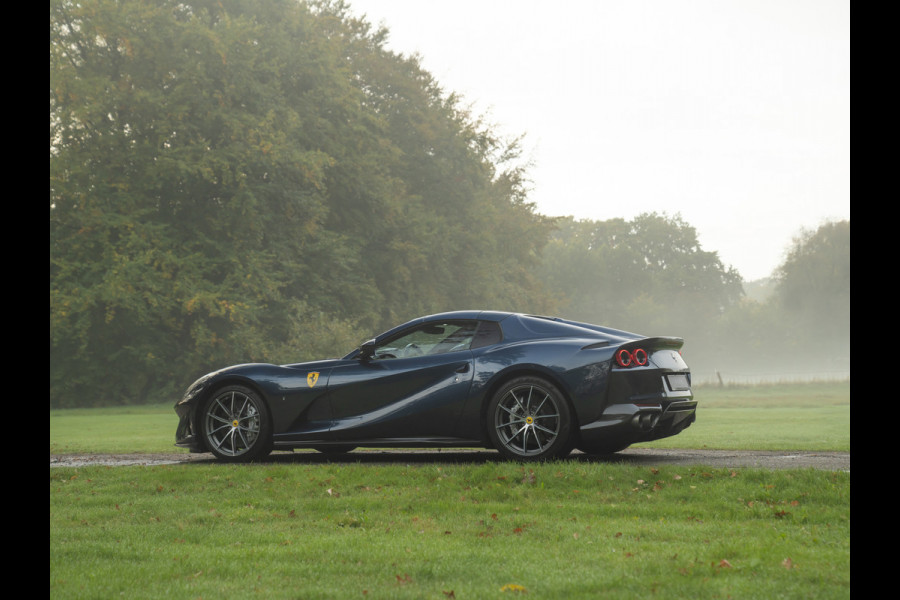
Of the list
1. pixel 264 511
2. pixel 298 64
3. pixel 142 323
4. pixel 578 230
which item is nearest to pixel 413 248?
pixel 298 64

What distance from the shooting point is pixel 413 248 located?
128 feet

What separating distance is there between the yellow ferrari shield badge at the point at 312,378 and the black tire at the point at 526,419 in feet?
6.06

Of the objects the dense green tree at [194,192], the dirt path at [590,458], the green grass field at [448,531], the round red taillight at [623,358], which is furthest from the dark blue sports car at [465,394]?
the dense green tree at [194,192]

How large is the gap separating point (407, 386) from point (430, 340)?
1.84ft

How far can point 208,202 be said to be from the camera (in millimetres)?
32438

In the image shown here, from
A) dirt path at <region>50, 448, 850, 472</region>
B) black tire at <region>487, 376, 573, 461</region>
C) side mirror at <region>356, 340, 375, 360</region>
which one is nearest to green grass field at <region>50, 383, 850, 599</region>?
black tire at <region>487, 376, 573, 461</region>

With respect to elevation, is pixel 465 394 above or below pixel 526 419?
above

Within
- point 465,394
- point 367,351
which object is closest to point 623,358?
point 465,394

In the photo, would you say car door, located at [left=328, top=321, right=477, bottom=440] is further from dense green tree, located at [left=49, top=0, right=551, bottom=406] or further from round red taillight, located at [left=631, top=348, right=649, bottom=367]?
dense green tree, located at [left=49, top=0, right=551, bottom=406]

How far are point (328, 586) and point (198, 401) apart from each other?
17.1 feet

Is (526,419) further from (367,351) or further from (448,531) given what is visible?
(448,531)

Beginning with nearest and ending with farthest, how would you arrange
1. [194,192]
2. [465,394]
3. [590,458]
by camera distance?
[465,394]
[590,458]
[194,192]

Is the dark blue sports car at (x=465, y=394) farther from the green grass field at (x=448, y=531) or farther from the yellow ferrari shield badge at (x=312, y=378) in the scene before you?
the green grass field at (x=448, y=531)
